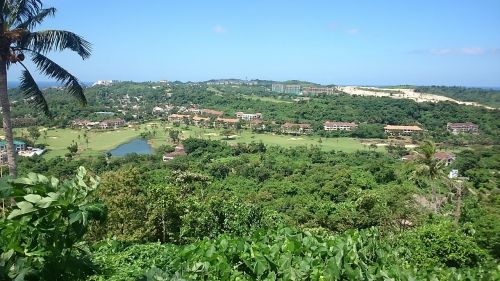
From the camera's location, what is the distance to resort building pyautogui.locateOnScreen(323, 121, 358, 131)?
69500mm

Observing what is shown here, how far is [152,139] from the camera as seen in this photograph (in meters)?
63.2

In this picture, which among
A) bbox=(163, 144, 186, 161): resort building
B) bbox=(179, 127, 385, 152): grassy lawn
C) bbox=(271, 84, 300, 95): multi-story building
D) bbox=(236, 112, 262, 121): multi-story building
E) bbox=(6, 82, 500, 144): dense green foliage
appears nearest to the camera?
bbox=(163, 144, 186, 161): resort building

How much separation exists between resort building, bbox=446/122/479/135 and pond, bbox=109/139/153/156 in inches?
1800

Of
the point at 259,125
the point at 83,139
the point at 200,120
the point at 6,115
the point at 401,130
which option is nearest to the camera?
the point at 6,115

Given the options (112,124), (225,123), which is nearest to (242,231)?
(225,123)

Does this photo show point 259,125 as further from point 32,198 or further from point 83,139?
point 32,198

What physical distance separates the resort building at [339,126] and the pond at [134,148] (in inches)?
1170

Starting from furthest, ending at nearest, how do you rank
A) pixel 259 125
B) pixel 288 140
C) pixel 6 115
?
1. pixel 259 125
2. pixel 288 140
3. pixel 6 115

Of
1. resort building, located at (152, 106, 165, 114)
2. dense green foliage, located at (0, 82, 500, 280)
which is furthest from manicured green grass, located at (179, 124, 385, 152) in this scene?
resort building, located at (152, 106, 165, 114)

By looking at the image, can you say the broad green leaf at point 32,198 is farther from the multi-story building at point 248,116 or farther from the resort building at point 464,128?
the multi-story building at point 248,116

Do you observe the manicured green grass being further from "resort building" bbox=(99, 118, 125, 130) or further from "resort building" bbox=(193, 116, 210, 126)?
"resort building" bbox=(99, 118, 125, 130)

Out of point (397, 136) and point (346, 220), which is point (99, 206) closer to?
point (346, 220)

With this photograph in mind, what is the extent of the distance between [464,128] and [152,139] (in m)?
47.4

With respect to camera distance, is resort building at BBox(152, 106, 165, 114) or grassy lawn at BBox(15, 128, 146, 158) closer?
grassy lawn at BBox(15, 128, 146, 158)
